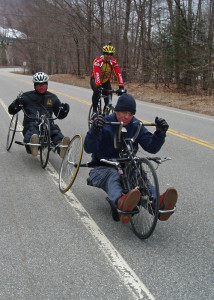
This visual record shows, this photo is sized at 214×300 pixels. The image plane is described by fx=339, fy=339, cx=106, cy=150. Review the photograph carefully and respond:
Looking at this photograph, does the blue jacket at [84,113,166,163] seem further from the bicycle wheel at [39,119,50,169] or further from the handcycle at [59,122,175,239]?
the bicycle wheel at [39,119,50,169]

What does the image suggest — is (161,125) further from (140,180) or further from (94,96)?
(94,96)

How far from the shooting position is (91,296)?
262cm

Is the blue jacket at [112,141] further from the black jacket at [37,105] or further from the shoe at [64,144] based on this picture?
the black jacket at [37,105]

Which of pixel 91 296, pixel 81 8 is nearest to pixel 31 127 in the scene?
pixel 91 296

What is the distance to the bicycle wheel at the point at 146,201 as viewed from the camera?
332 cm

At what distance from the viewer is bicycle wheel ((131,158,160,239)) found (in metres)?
3.32

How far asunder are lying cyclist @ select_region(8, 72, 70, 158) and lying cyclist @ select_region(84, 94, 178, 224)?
6.64 ft

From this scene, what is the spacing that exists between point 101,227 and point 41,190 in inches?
56.1

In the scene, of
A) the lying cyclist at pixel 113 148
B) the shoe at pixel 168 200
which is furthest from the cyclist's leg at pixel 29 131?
the shoe at pixel 168 200

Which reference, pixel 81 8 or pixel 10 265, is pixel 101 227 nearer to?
pixel 10 265

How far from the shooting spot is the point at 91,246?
3348 millimetres

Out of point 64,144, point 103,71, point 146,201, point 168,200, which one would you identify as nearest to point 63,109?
point 64,144

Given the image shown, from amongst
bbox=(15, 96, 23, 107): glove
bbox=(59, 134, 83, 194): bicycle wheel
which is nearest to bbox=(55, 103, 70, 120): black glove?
bbox=(15, 96, 23, 107): glove

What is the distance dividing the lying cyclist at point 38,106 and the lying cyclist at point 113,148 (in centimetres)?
202
